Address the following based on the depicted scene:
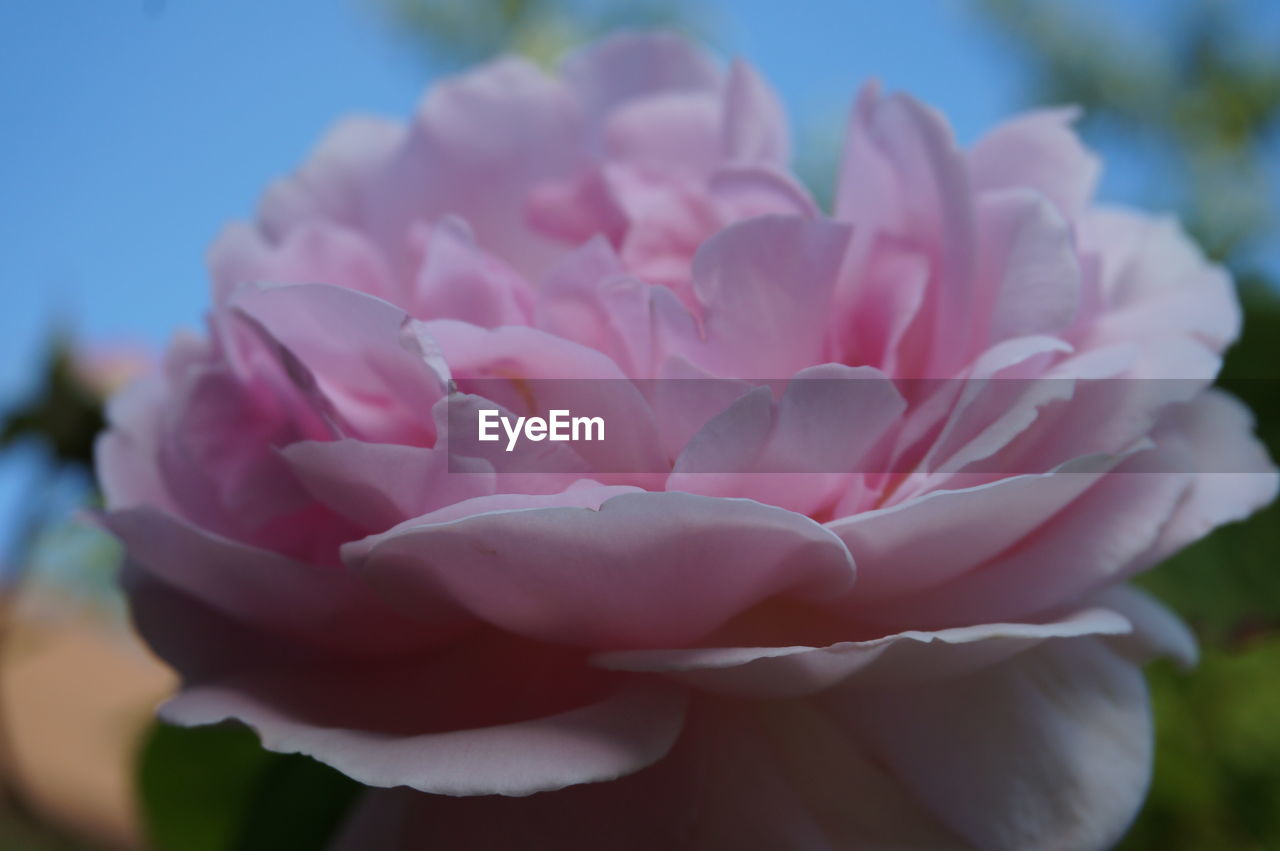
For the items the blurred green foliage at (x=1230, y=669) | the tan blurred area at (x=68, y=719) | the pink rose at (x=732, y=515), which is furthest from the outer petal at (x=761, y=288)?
the tan blurred area at (x=68, y=719)

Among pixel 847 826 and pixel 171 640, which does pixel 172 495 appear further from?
pixel 847 826

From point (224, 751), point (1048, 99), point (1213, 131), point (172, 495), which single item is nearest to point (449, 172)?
point (172, 495)

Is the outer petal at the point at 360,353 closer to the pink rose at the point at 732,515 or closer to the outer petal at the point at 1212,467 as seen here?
the pink rose at the point at 732,515

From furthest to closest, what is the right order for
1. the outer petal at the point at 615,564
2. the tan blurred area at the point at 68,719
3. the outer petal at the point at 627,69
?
the tan blurred area at the point at 68,719
the outer petal at the point at 627,69
the outer petal at the point at 615,564

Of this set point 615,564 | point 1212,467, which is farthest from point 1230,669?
point 615,564

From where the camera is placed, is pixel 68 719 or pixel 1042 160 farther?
pixel 68 719

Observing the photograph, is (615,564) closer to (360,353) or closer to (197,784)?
(360,353)
